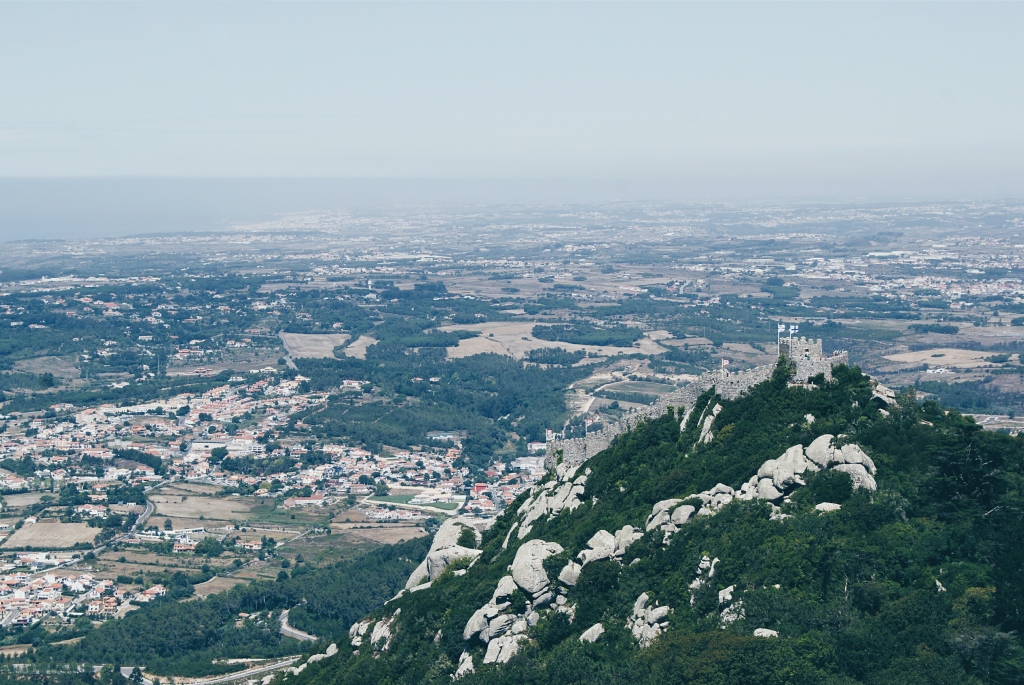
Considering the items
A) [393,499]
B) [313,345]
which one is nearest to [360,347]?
[313,345]

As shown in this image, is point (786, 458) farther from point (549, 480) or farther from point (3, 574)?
point (3, 574)

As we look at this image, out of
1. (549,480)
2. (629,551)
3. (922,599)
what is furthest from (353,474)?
(922,599)

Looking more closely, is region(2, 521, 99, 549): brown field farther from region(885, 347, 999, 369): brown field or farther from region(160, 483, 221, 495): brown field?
region(885, 347, 999, 369): brown field

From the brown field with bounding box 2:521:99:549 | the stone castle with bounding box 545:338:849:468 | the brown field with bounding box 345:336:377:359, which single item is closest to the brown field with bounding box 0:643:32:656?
the brown field with bounding box 2:521:99:549

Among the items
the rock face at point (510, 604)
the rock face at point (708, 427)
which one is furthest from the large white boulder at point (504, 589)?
the rock face at point (708, 427)

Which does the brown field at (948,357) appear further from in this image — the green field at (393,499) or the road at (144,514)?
the road at (144,514)

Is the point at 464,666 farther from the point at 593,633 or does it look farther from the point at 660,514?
the point at 660,514
